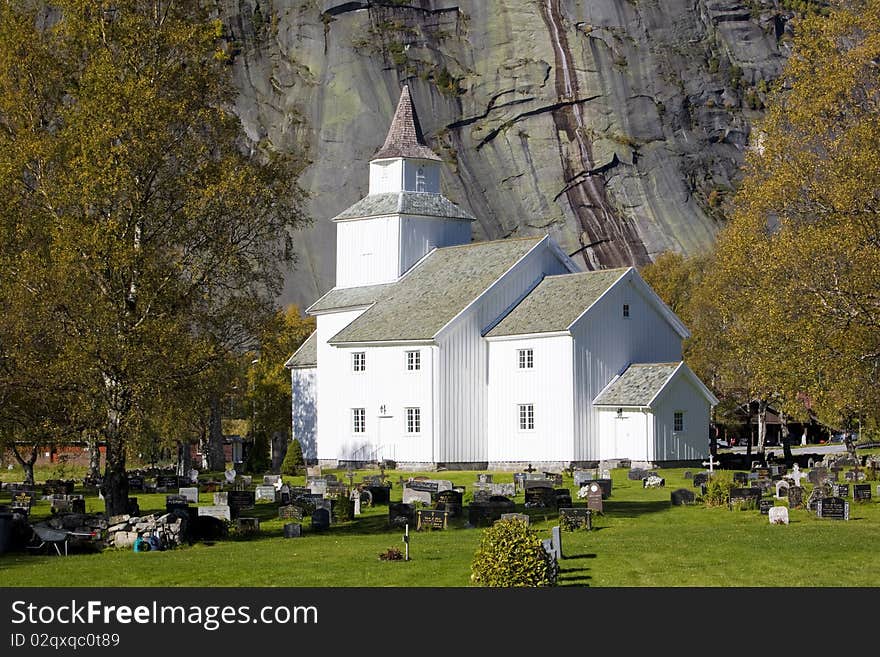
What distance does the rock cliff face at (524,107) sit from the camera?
406 ft

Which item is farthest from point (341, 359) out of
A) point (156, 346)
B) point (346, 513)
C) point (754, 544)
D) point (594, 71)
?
point (594, 71)

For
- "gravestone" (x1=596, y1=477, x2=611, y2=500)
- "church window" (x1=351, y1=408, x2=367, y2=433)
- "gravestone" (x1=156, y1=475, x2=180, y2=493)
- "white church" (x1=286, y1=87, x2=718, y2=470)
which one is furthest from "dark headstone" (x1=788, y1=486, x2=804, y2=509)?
"church window" (x1=351, y1=408, x2=367, y2=433)

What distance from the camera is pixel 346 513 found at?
1335 inches

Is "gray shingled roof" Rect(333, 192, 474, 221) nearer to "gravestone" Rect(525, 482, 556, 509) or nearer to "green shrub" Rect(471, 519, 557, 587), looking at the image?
"gravestone" Rect(525, 482, 556, 509)

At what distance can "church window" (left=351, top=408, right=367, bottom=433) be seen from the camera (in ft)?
189

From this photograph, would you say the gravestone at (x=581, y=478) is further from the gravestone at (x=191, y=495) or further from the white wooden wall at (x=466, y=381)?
the gravestone at (x=191, y=495)

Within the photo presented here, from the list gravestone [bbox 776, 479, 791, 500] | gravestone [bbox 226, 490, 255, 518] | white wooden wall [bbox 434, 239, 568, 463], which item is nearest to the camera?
gravestone [bbox 226, 490, 255, 518]

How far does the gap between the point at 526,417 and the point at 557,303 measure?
16.4 feet

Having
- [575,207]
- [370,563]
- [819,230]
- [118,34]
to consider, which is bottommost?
[370,563]

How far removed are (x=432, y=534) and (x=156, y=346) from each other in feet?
24.9

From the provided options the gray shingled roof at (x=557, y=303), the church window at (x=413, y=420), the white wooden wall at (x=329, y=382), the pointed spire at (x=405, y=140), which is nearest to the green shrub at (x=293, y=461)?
the white wooden wall at (x=329, y=382)

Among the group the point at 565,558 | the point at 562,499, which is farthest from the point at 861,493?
the point at 565,558

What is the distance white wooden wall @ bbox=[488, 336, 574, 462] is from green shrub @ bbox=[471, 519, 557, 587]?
3281 centimetres

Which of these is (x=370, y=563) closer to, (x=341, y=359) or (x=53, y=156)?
(x=53, y=156)
